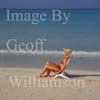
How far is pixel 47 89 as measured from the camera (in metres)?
5.67

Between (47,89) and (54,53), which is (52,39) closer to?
(54,53)

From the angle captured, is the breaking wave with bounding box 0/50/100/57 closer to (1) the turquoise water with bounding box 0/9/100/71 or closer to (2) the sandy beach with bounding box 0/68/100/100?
(1) the turquoise water with bounding box 0/9/100/71

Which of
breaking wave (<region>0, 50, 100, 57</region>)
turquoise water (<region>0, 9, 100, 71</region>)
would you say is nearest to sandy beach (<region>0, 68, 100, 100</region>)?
turquoise water (<region>0, 9, 100, 71</region>)

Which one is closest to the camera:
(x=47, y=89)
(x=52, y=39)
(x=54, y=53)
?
(x=47, y=89)

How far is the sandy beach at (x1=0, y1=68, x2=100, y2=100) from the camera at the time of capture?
17.1 ft

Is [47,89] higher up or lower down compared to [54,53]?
higher up

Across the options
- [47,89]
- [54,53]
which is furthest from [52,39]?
[47,89]

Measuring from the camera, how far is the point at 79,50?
37.4 ft

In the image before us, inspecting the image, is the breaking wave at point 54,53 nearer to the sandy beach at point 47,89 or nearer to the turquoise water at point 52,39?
the turquoise water at point 52,39

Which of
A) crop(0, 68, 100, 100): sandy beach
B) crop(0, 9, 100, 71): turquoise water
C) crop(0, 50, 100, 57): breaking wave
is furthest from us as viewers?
crop(0, 50, 100, 57): breaking wave

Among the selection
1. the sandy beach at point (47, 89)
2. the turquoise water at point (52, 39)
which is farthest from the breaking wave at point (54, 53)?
the sandy beach at point (47, 89)

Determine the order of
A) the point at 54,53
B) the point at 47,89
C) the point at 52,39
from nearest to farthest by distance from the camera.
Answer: the point at 47,89 → the point at 54,53 → the point at 52,39

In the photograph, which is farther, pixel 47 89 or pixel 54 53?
pixel 54 53

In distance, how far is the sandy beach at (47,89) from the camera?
17.1ft
